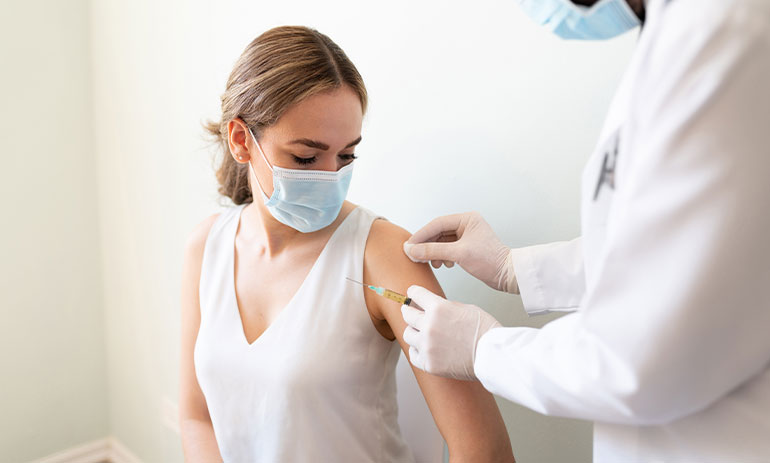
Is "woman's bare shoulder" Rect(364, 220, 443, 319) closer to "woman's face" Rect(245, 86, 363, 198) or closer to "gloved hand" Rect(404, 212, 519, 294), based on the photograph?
"gloved hand" Rect(404, 212, 519, 294)

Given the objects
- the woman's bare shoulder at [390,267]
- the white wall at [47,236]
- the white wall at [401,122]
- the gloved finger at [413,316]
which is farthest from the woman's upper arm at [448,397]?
the white wall at [47,236]

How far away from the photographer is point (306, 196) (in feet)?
4.49

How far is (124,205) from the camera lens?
2.69m

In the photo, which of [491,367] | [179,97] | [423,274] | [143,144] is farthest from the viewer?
[143,144]

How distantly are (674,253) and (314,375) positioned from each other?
2.78ft

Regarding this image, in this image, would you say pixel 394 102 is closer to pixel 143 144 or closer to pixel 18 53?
pixel 143 144

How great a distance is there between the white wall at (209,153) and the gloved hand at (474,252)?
130 millimetres

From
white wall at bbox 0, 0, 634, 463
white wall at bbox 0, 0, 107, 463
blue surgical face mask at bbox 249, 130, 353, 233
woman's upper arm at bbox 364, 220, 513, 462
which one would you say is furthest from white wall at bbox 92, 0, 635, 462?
blue surgical face mask at bbox 249, 130, 353, 233

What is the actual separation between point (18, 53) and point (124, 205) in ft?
2.30

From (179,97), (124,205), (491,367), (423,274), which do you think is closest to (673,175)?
(491,367)

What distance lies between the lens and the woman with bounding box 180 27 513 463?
1310 mm

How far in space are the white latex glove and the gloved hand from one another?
0.18 meters

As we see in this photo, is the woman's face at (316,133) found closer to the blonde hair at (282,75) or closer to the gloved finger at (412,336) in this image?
the blonde hair at (282,75)

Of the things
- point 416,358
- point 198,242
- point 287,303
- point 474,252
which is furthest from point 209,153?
point 416,358
